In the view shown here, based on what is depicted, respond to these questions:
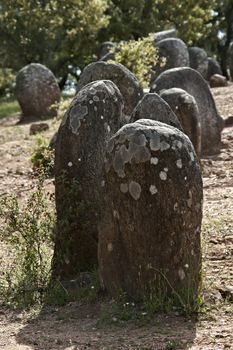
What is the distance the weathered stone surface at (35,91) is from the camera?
63.9 ft

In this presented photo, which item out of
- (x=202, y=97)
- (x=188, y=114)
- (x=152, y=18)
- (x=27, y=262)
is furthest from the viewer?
(x=152, y=18)

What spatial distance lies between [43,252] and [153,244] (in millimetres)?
1909

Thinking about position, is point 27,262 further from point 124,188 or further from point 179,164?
point 179,164

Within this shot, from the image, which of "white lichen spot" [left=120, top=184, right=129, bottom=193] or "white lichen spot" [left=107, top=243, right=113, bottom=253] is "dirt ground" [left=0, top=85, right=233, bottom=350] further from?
"white lichen spot" [left=120, top=184, right=129, bottom=193]

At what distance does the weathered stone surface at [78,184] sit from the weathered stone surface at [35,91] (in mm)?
12698

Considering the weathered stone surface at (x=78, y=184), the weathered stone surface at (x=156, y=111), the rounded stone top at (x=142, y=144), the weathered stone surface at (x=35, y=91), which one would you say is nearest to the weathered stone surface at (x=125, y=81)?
the weathered stone surface at (x=156, y=111)

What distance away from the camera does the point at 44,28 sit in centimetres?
2712

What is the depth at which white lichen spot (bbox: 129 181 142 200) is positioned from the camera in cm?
562

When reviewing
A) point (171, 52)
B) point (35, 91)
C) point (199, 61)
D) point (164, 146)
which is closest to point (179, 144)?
point (164, 146)

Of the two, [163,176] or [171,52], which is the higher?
[171,52]

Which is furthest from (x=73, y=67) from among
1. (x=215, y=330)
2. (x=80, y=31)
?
(x=215, y=330)

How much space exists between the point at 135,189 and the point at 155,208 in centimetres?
23

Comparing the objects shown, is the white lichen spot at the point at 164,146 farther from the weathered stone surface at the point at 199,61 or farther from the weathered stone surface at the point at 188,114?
the weathered stone surface at the point at 199,61

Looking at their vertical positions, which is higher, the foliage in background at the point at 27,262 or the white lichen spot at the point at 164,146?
the white lichen spot at the point at 164,146
